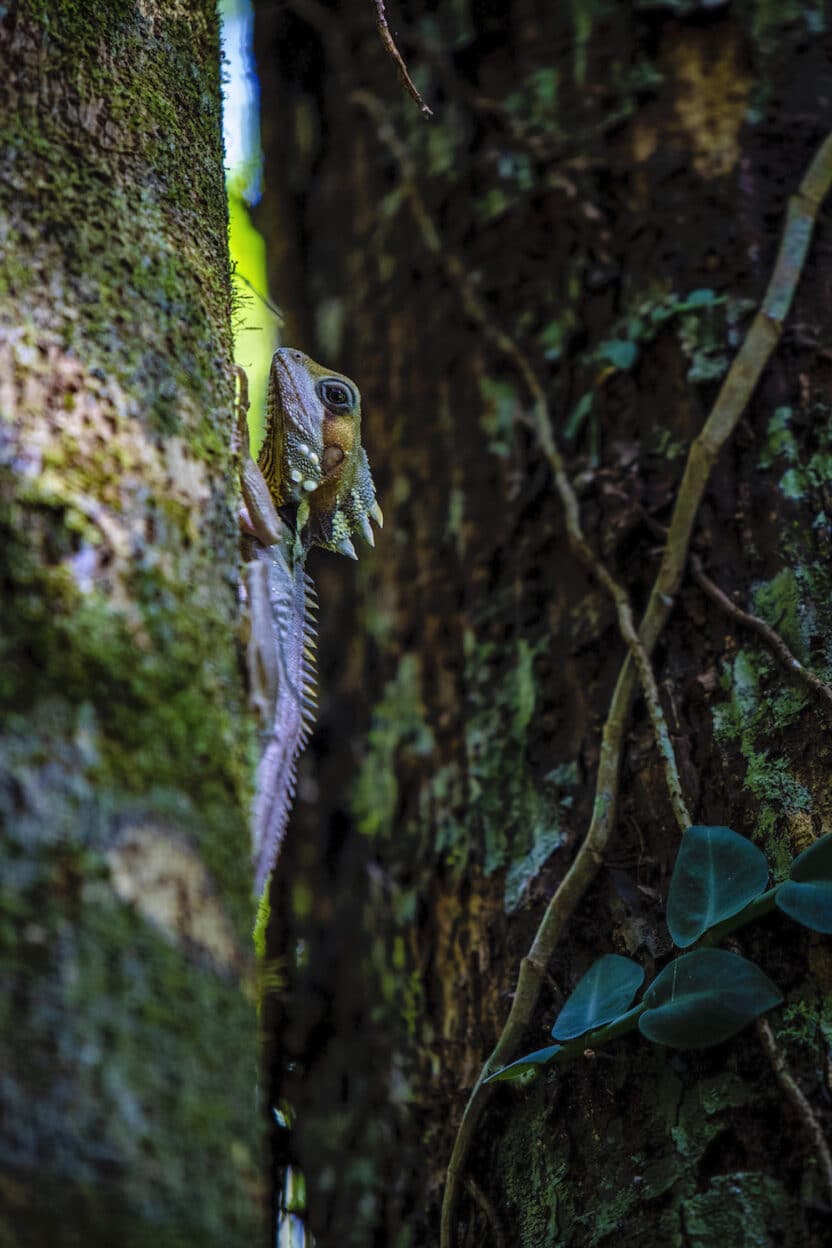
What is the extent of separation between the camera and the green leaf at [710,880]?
158cm

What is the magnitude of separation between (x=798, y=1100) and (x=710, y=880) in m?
0.31

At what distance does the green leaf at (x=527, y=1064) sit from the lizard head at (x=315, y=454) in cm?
95

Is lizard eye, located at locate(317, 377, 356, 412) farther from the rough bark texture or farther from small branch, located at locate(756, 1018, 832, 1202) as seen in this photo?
small branch, located at locate(756, 1018, 832, 1202)

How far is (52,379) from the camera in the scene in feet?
3.37

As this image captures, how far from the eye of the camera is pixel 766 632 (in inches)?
75.0

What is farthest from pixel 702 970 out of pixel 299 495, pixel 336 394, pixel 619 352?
pixel 619 352

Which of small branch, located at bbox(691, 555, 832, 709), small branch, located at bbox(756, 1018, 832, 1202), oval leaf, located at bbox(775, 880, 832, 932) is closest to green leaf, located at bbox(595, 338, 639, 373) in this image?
small branch, located at bbox(691, 555, 832, 709)

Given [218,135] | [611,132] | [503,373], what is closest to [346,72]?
[611,132]

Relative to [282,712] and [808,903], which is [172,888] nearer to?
[282,712]

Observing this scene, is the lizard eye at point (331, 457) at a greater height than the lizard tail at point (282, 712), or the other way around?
the lizard eye at point (331, 457)

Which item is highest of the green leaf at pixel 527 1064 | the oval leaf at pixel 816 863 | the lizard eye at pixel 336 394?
the lizard eye at pixel 336 394

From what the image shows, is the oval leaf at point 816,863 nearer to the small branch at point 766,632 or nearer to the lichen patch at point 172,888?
the small branch at point 766,632

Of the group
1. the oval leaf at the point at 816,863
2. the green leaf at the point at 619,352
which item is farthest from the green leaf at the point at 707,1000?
the green leaf at the point at 619,352

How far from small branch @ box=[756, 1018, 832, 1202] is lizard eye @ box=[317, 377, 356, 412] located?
1.27 metres
